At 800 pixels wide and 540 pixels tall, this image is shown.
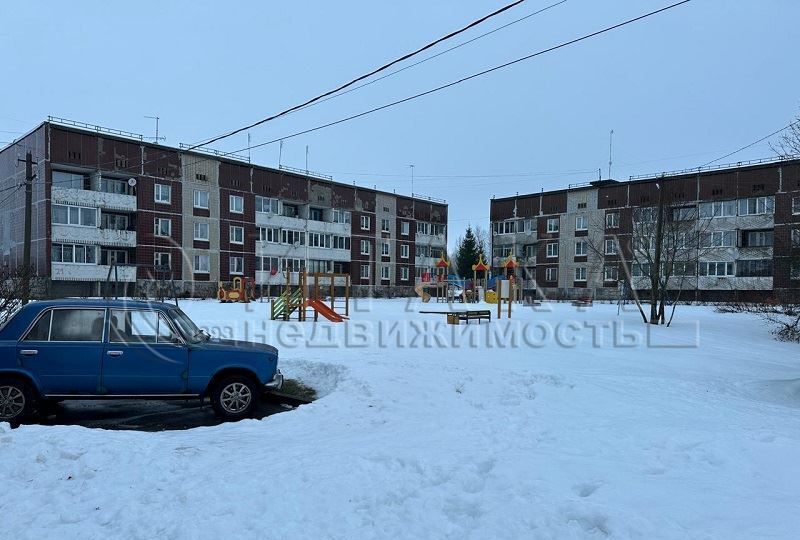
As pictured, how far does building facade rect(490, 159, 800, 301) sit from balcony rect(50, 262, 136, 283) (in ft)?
95.1

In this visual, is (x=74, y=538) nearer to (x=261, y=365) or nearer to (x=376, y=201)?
(x=261, y=365)

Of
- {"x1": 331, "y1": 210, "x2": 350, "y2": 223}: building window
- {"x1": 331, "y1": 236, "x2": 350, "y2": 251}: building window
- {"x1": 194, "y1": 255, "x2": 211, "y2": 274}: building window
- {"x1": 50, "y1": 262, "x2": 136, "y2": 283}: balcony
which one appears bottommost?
{"x1": 50, "y1": 262, "x2": 136, "y2": 283}: balcony

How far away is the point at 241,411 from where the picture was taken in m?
7.63

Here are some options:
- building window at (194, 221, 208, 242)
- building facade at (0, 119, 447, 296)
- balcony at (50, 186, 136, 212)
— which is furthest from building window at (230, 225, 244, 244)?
balcony at (50, 186, 136, 212)

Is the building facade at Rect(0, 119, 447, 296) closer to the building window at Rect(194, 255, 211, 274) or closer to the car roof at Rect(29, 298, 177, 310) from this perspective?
the building window at Rect(194, 255, 211, 274)

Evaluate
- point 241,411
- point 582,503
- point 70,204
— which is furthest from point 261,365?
point 70,204

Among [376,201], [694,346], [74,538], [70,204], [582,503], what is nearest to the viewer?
[74,538]

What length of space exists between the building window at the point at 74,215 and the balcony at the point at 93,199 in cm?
38

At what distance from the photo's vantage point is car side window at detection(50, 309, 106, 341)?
7211mm

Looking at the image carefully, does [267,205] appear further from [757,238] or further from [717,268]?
[757,238]

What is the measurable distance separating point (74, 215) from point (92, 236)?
6.30 feet

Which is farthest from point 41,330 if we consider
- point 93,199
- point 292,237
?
point 292,237

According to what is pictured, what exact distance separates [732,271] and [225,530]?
5439cm

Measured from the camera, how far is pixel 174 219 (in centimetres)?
4444
